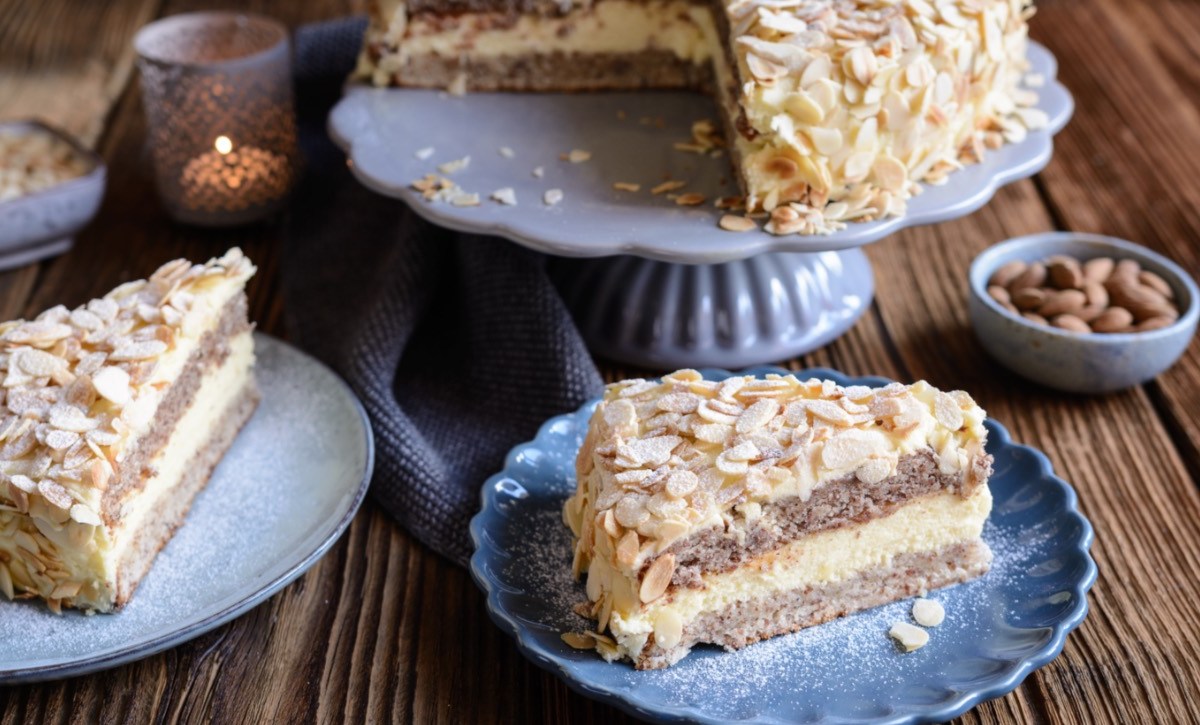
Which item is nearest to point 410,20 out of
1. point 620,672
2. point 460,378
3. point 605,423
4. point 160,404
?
point 460,378

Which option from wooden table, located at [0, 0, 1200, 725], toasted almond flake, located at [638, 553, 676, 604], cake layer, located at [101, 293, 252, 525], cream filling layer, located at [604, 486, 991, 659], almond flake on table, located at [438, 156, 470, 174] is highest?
almond flake on table, located at [438, 156, 470, 174]

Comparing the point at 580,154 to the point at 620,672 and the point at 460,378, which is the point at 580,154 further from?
the point at 620,672

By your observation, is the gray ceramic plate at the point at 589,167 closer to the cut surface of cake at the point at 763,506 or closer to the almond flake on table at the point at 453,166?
the almond flake on table at the point at 453,166

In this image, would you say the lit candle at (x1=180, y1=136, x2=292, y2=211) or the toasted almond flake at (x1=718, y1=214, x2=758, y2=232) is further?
the lit candle at (x1=180, y1=136, x2=292, y2=211)

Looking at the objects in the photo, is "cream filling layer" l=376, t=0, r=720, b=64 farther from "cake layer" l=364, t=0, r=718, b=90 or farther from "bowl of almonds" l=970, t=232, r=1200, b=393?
"bowl of almonds" l=970, t=232, r=1200, b=393

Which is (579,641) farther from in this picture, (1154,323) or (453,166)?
(1154,323)

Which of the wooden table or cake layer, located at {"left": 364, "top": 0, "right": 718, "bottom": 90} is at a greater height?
cake layer, located at {"left": 364, "top": 0, "right": 718, "bottom": 90}

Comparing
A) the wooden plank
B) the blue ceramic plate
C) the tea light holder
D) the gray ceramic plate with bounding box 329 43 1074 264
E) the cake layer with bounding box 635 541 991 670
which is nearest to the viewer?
the blue ceramic plate

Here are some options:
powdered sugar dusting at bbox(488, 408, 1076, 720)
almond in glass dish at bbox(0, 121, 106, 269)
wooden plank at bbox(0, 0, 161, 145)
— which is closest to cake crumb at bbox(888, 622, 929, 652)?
powdered sugar dusting at bbox(488, 408, 1076, 720)
